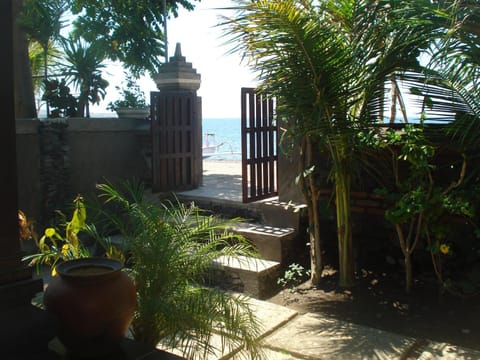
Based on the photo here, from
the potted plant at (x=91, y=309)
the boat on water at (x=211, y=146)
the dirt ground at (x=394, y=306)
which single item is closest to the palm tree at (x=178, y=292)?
the potted plant at (x=91, y=309)

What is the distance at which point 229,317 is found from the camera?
2539 millimetres

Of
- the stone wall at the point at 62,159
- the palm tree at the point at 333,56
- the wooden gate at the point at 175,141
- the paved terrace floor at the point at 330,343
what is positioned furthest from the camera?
the wooden gate at the point at 175,141

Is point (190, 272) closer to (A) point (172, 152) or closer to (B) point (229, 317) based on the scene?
(B) point (229, 317)

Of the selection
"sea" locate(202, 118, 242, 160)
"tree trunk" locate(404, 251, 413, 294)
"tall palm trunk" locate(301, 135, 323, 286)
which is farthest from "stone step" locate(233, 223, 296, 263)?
"sea" locate(202, 118, 242, 160)

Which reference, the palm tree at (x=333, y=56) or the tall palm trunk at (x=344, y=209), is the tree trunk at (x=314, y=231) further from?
the palm tree at (x=333, y=56)

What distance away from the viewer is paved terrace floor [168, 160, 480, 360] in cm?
305

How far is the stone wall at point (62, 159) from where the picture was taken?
596 centimetres

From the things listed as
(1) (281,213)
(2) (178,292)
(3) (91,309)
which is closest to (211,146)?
(1) (281,213)

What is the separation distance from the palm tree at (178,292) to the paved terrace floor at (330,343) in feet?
0.93

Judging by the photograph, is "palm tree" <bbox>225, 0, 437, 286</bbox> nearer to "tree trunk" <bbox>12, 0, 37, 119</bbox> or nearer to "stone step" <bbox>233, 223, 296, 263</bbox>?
"stone step" <bbox>233, 223, 296, 263</bbox>

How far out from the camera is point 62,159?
6.08 meters

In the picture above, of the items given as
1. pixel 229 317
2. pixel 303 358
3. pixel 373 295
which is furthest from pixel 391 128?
pixel 229 317

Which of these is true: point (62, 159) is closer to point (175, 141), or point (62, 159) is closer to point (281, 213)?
point (175, 141)

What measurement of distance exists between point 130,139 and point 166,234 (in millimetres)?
4214
